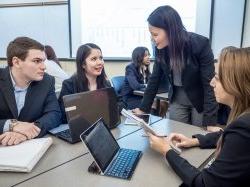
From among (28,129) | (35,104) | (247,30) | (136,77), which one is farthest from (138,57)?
(28,129)

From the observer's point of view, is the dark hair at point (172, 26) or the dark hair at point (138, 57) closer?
the dark hair at point (172, 26)

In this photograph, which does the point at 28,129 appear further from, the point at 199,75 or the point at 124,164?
the point at 199,75

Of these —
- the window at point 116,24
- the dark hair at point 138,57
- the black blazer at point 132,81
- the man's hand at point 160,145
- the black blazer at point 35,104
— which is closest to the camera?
the man's hand at point 160,145

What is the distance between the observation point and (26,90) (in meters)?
1.72

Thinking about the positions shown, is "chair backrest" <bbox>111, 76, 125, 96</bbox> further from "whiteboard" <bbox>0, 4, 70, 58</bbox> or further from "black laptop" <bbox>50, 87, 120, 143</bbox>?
"black laptop" <bbox>50, 87, 120, 143</bbox>

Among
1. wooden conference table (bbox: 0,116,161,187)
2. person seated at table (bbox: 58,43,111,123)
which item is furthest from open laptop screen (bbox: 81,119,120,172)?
person seated at table (bbox: 58,43,111,123)

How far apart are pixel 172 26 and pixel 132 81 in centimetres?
162

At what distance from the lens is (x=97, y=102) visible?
5.29ft

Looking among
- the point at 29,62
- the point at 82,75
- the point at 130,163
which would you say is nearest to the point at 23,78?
the point at 29,62

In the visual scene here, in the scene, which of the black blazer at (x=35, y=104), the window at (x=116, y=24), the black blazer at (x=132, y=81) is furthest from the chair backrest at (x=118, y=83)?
the black blazer at (x=35, y=104)

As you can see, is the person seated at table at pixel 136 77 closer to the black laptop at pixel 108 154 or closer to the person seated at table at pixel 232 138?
the black laptop at pixel 108 154

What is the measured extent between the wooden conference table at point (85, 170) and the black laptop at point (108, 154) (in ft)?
0.10

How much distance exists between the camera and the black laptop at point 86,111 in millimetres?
1445

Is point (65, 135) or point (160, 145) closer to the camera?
point (160, 145)
